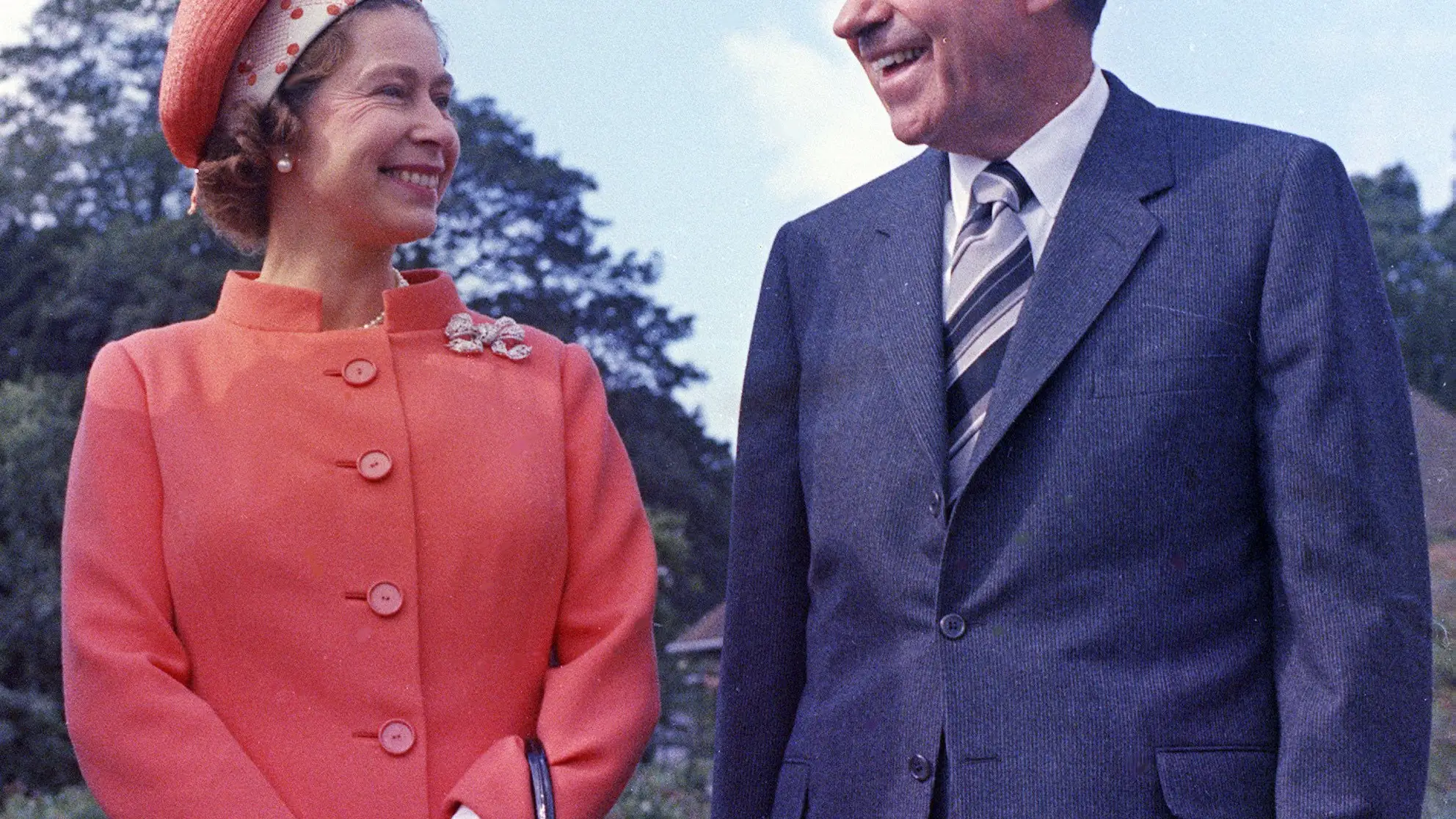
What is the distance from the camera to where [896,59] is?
2615mm

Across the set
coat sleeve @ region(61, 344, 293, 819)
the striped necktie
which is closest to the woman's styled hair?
coat sleeve @ region(61, 344, 293, 819)

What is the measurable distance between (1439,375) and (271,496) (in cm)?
440

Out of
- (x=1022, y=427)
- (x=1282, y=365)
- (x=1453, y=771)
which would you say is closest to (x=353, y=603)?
(x=1022, y=427)

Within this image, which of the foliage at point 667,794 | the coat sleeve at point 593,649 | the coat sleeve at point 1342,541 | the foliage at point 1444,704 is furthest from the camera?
the foliage at point 667,794

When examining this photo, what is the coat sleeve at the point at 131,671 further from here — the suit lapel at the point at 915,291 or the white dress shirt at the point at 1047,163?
the white dress shirt at the point at 1047,163

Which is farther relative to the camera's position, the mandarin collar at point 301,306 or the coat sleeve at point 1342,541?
the mandarin collar at point 301,306

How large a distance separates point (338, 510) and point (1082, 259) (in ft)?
3.70

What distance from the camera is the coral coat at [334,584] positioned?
232 centimetres

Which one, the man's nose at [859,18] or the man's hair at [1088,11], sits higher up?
the man's hair at [1088,11]

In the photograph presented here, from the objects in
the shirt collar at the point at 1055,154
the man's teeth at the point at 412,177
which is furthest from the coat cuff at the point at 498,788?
the shirt collar at the point at 1055,154

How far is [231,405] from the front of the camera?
251 centimetres

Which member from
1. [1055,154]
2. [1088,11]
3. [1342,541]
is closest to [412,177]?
[1055,154]

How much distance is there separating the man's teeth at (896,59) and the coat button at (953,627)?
850 mm

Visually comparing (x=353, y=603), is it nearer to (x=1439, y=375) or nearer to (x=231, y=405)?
(x=231, y=405)
